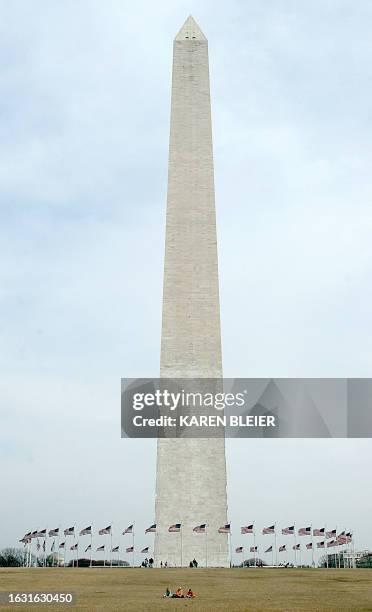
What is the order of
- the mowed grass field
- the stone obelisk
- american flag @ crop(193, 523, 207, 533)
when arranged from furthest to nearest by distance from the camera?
1. the stone obelisk
2. american flag @ crop(193, 523, 207, 533)
3. the mowed grass field

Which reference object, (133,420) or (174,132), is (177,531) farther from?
(174,132)

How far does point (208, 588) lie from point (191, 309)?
22.4 m

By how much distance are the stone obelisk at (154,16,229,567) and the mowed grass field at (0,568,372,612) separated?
7.89 metres

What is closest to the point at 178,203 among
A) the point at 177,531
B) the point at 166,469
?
the point at 166,469

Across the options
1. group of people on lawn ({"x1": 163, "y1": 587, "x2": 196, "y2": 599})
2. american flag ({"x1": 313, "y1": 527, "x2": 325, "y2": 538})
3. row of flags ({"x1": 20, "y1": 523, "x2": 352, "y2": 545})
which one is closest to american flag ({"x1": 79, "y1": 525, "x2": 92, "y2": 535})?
row of flags ({"x1": 20, "y1": 523, "x2": 352, "y2": 545})

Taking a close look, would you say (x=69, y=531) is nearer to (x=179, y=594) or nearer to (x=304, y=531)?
(x=304, y=531)

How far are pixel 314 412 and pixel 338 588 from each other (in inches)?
719

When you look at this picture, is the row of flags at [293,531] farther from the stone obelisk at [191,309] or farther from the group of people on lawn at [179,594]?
the group of people on lawn at [179,594]

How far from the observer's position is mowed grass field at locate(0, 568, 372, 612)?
23.0 metres

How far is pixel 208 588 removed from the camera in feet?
95.0

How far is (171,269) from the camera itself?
49938 millimetres

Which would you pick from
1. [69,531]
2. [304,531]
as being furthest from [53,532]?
[304,531]

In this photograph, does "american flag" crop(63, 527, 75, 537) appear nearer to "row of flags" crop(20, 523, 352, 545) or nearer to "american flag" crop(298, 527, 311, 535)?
"row of flags" crop(20, 523, 352, 545)

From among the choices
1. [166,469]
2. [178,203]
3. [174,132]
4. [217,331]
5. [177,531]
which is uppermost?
[174,132]
